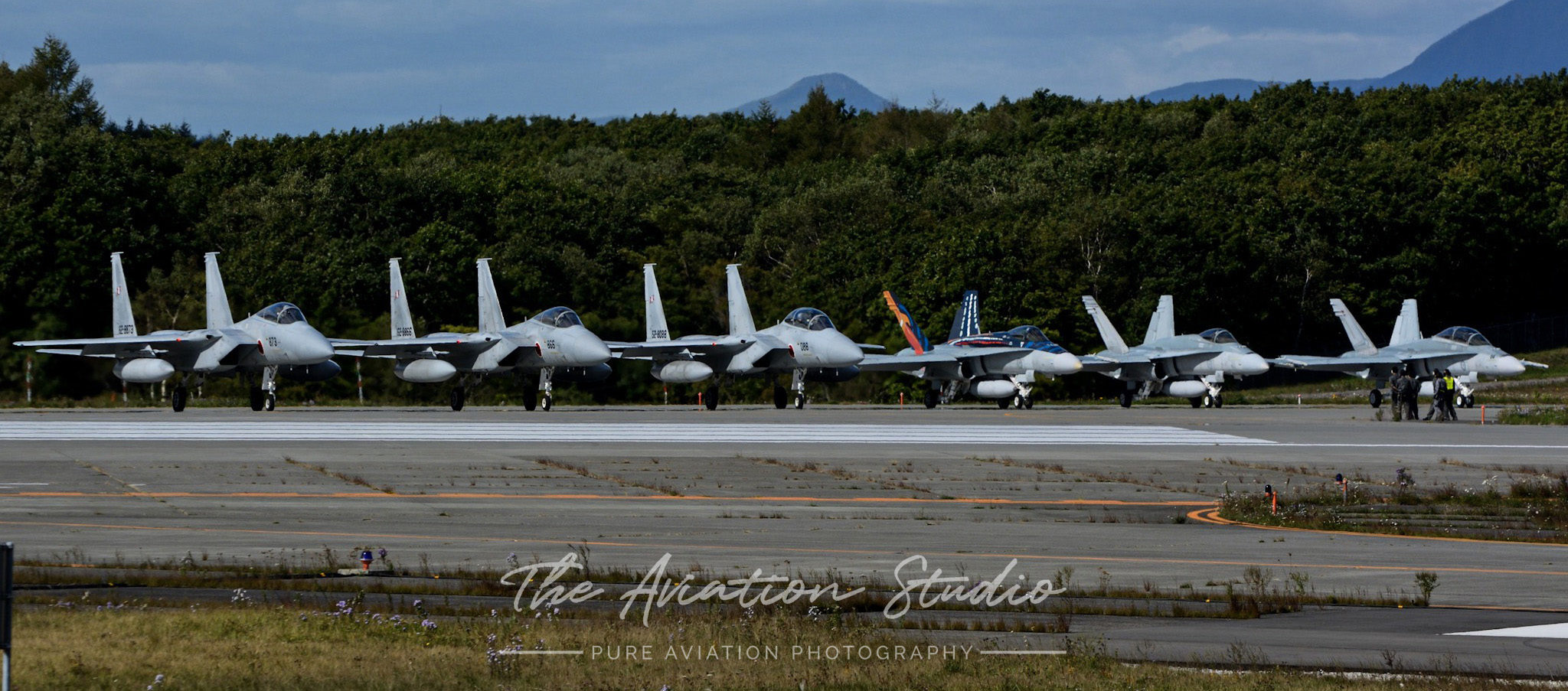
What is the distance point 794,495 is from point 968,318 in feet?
100

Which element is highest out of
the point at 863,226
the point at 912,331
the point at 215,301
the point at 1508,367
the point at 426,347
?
the point at 863,226

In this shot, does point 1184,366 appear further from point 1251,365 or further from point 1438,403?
point 1438,403

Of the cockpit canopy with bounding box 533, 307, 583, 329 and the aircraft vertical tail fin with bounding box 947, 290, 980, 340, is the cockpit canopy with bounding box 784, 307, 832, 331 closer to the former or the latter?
the cockpit canopy with bounding box 533, 307, 583, 329

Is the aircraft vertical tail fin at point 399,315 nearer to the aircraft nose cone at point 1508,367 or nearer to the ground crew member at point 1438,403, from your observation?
the ground crew member at point 1438,403

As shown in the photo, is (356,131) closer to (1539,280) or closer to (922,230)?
(922,230)

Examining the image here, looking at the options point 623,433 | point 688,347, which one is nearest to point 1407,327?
point 688,347

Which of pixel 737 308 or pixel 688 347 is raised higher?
pixel 737 308

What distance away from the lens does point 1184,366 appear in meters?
45.5

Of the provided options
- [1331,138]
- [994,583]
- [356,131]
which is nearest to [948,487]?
[994,583]

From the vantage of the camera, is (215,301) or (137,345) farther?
(215,301)

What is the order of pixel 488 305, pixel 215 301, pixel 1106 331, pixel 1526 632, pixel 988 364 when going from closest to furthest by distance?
1. pixel 1526 632
2. pixel 215 301
3. pixel 488 305
4. pixel 988 364
5. pixel 1106 331

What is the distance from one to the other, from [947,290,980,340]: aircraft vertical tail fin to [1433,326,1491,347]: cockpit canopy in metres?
14.4

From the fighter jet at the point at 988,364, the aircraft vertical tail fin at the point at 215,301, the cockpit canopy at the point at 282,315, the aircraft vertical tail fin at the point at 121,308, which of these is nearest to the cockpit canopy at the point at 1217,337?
the fighter jet at the point at 988,364

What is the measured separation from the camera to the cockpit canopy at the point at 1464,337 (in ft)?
152
